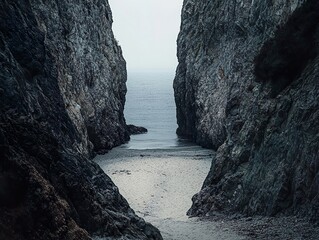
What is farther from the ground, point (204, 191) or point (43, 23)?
point (43, 23)

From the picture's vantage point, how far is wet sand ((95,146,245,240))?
2333cm

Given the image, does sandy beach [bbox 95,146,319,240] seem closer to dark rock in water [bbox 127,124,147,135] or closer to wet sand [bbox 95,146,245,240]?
wet sand [bbox 95,146,245,240]

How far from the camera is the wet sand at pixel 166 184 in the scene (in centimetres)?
2333

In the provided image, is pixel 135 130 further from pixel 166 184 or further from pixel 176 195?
pixel 176 195

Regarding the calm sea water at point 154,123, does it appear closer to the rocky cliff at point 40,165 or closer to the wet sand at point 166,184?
the wet sand at point 166,184

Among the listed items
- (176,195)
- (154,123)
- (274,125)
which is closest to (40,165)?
(274,125)

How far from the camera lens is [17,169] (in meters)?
11.7

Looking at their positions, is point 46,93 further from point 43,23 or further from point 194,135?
point 194,135

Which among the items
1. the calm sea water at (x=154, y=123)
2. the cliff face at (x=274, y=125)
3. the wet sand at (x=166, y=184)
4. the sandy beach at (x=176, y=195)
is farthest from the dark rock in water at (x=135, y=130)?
the cliff face at (x=274, y=125)

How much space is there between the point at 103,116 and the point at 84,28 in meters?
13.4

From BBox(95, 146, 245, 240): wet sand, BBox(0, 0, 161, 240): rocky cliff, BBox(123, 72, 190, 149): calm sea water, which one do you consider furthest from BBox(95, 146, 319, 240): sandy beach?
BBox(123, 72, 190, 149): calm sea water

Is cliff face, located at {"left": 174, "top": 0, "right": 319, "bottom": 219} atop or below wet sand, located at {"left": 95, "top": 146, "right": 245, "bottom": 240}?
atop

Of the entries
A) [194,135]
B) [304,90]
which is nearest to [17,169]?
[304,90]

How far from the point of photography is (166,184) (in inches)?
1666
